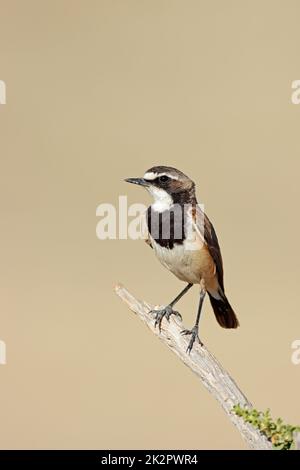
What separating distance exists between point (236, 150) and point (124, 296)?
9475 millimetres

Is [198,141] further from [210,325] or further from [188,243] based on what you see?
[188,243]

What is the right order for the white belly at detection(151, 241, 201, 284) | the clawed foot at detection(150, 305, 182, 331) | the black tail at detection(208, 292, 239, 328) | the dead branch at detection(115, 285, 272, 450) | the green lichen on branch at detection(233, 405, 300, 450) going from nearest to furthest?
the green lichen on branch at detection(233, 405, 300, 450), the dead branch at detection(115, 285, 272, 450), the clawed foot at detection(150, 305, 182, 331), the white belly at detection(151, 241, 201, 284), the black tail at detection(208, 292, 239, 328)

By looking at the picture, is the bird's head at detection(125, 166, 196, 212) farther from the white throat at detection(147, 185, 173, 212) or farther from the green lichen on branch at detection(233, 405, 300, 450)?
the green lichen on branch at detection(233, 405, 300, 450)

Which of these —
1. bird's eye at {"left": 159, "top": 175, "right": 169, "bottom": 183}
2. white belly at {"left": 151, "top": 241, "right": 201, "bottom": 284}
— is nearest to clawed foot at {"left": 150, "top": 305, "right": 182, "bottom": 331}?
white belly at {"left": 151, "top": 241, "right": 201, "bottom": 284}

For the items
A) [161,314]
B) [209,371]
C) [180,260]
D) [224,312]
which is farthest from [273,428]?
[224,312]

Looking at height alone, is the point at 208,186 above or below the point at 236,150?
below

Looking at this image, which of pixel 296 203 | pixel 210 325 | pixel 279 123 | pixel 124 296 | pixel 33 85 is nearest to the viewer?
pixel 124 296

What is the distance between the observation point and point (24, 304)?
11867 mm

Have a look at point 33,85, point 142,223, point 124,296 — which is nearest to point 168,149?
point 33,85

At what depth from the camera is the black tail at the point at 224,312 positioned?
7309 millimetres

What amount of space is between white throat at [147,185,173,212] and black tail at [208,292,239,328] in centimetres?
87

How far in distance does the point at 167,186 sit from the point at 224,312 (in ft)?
3.93

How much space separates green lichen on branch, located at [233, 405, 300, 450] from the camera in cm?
423

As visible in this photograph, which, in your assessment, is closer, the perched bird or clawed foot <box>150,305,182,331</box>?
clawed foot <box>150,305,182,331</box>
